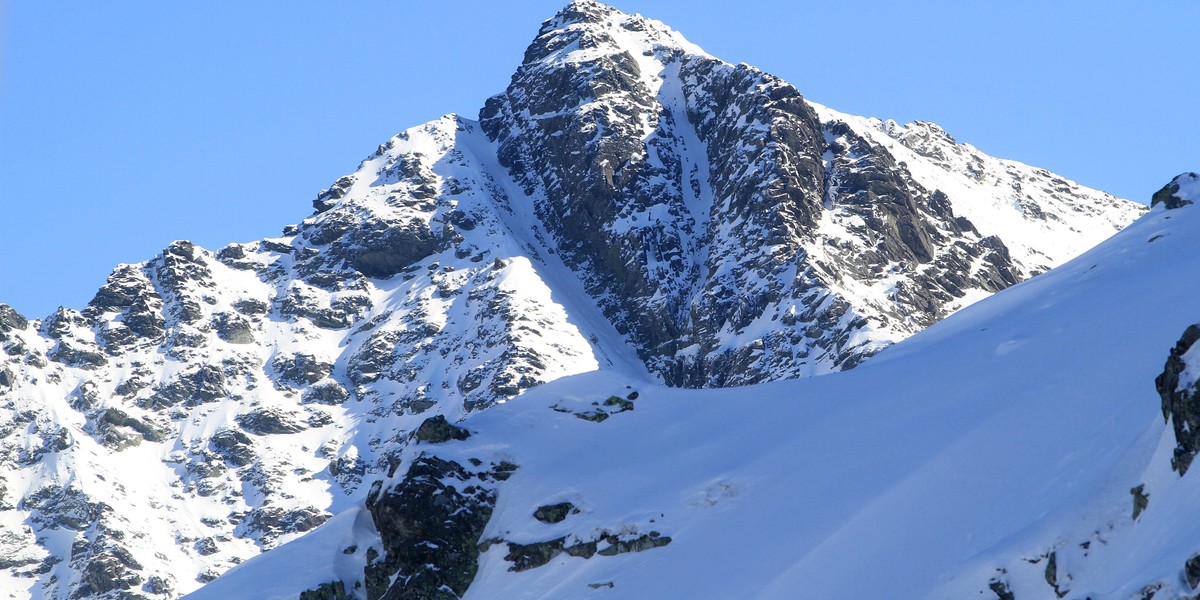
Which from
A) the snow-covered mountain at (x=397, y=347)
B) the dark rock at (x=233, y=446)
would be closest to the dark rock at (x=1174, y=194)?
the snow-covered mountain at (x=397, y=347)

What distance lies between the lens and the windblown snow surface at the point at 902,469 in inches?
1308

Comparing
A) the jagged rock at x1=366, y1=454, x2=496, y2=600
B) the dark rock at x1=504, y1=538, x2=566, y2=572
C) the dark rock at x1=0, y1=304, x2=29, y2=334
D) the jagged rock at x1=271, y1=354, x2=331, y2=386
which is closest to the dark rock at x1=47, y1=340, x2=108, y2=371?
the dark rock at x1=0, y1=304, x2=29, y2=334

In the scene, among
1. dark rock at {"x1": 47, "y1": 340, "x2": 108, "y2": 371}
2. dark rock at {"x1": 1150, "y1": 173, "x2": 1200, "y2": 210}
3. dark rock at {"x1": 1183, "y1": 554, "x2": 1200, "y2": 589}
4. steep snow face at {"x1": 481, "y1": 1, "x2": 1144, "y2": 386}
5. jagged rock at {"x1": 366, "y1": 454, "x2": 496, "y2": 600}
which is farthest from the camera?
dark rock at {"x1": 47, "y1": 340, "x2": 108, "y2": 371}

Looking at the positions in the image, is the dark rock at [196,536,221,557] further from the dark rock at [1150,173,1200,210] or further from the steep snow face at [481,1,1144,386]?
the dark rock at [1150,173,1200,210]

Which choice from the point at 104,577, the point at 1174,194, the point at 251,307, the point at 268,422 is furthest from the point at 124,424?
the point at 1174,194

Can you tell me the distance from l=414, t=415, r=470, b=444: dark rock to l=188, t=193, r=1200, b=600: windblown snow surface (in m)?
0.87

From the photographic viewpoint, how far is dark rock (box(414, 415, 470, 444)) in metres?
60.0

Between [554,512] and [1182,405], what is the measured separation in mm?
27650

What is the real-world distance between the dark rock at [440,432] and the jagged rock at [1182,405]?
110 feet

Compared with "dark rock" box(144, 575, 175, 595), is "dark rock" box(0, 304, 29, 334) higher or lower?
higher

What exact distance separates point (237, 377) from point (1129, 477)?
6416 inches

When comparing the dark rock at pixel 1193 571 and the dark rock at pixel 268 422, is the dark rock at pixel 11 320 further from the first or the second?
the dark rock at pixel 1193 571

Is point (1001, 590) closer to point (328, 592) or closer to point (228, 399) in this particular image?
point (328, 592)

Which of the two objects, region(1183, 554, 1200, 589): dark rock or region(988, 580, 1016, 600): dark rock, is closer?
region(1183, 554, 1200, 589): dark rock
